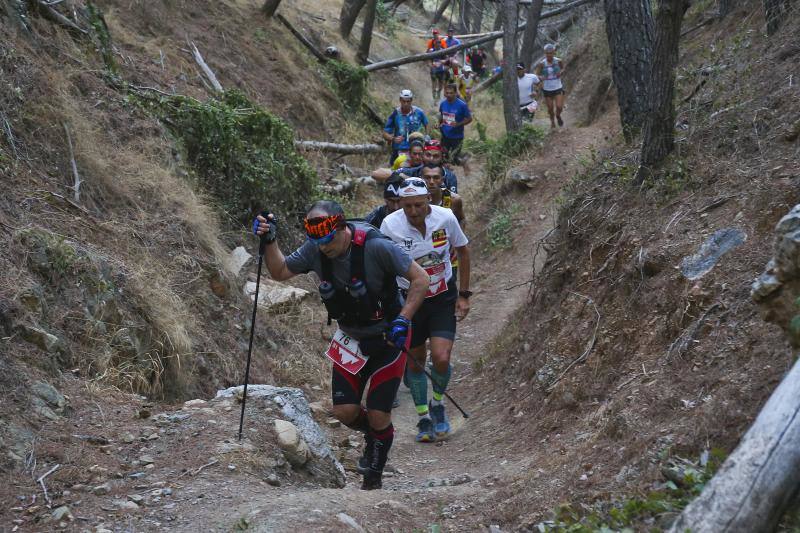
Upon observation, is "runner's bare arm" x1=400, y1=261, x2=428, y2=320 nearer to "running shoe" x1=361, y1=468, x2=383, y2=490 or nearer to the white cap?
"running shoe" x1=361, y1=468, x2=383, y2=490

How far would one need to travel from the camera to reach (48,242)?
6762 mm

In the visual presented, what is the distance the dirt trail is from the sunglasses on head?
153 cm

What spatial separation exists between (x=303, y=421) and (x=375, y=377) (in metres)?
0.84

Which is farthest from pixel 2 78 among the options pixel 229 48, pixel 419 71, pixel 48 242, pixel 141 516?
pixel 419 71

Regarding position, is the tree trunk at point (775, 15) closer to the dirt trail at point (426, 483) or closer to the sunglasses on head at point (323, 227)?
the dirt trail at point (426, 483)

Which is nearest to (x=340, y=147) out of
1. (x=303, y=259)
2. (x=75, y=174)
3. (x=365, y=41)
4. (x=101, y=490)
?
(x=365, y=41)

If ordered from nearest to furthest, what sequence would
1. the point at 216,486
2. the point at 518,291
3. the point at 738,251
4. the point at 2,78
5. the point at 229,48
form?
the point at 216,486 < the point at 738,251 < the point at 2,78 < the point at 518,291 < the point at 229,48

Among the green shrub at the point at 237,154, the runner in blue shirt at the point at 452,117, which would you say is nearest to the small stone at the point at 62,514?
the green shrub at the point at 237,154

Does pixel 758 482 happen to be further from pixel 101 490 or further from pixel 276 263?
pixel 101 490

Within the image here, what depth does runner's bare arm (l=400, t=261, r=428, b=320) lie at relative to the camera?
17.8 ft

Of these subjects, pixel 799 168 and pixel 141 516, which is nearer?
pixel 141 516

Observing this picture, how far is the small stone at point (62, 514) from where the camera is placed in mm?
4512

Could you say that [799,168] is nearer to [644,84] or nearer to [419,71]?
[644,84]

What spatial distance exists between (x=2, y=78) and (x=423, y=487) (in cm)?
567
